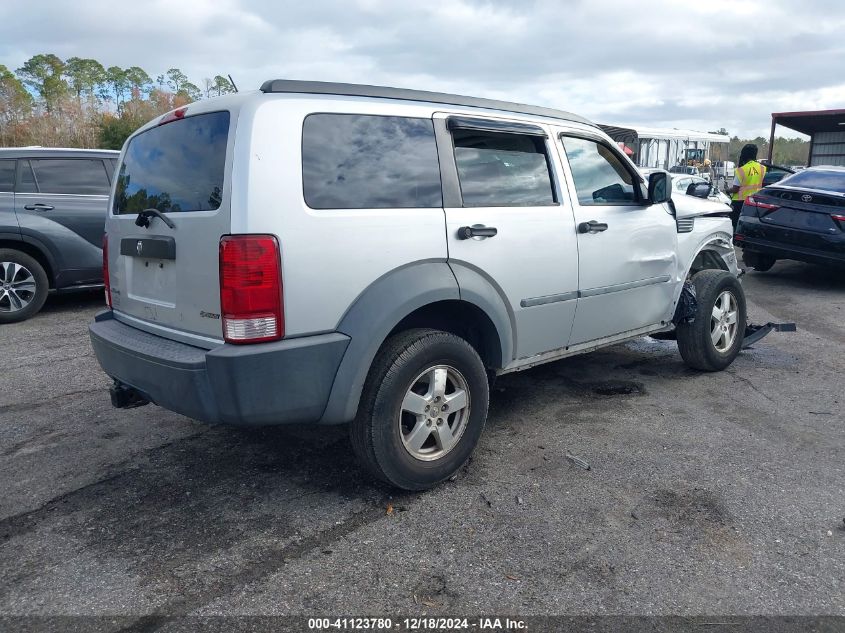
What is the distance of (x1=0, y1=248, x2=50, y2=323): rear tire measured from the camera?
6996 millimetres

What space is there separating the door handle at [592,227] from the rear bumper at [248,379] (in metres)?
1.78

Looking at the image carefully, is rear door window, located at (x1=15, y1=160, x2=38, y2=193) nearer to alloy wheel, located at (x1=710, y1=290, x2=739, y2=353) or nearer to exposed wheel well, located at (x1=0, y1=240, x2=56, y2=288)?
exposed wheel well, located at (x1=0, y1=240, x2=56, y2=288)

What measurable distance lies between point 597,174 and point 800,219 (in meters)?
5.86

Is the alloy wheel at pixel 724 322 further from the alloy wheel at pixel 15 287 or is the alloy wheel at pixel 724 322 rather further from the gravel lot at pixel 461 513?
the alloy wheel at pixel 15 287

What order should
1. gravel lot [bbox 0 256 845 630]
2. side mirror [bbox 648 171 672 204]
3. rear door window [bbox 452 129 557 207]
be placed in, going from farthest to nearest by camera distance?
side mirror [bbox 648 171 672 204] < rear door window [bbox 452 129 557 207] < gravel lot [bbox 0 256 845 630]

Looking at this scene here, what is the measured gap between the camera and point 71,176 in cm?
750

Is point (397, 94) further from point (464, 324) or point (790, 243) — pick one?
point (790, 243)

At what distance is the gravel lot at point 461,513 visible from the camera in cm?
253

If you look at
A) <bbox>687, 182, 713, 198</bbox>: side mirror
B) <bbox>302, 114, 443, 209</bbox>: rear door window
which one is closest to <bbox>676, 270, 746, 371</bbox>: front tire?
<bbox>687, 182, 713, 198</bbox>: side mirror

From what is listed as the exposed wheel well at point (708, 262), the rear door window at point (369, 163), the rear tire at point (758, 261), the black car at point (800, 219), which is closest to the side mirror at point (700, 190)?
the exposed wheel well at point (708, 262)

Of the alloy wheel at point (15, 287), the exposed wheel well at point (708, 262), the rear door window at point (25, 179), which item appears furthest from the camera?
the rear door window at point (25, 179)

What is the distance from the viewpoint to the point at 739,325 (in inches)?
213

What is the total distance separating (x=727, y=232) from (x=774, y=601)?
11.7 feet

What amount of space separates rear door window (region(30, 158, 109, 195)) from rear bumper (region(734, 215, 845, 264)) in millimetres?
8261
